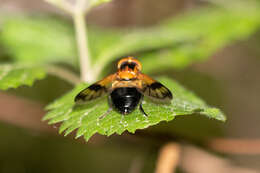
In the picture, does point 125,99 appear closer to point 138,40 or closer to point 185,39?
point 138,40

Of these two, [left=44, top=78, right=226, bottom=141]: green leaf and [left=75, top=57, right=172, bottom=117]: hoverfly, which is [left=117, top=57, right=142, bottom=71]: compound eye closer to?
[left=75, top=57, right=172, bottom=117]: hoverfly

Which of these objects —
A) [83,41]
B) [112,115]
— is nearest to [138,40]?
[83,41]

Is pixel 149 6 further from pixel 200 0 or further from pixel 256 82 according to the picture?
pixel 256 82

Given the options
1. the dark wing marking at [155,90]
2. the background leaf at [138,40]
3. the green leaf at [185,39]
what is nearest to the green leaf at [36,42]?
the background leaf at [138,40]

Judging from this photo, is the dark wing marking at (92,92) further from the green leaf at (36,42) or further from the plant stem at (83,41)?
the green leaf at (36,42)

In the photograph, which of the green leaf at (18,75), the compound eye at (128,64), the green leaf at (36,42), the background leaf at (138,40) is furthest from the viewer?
the green leaf at (36,42)

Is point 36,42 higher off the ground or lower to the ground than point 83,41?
higher
